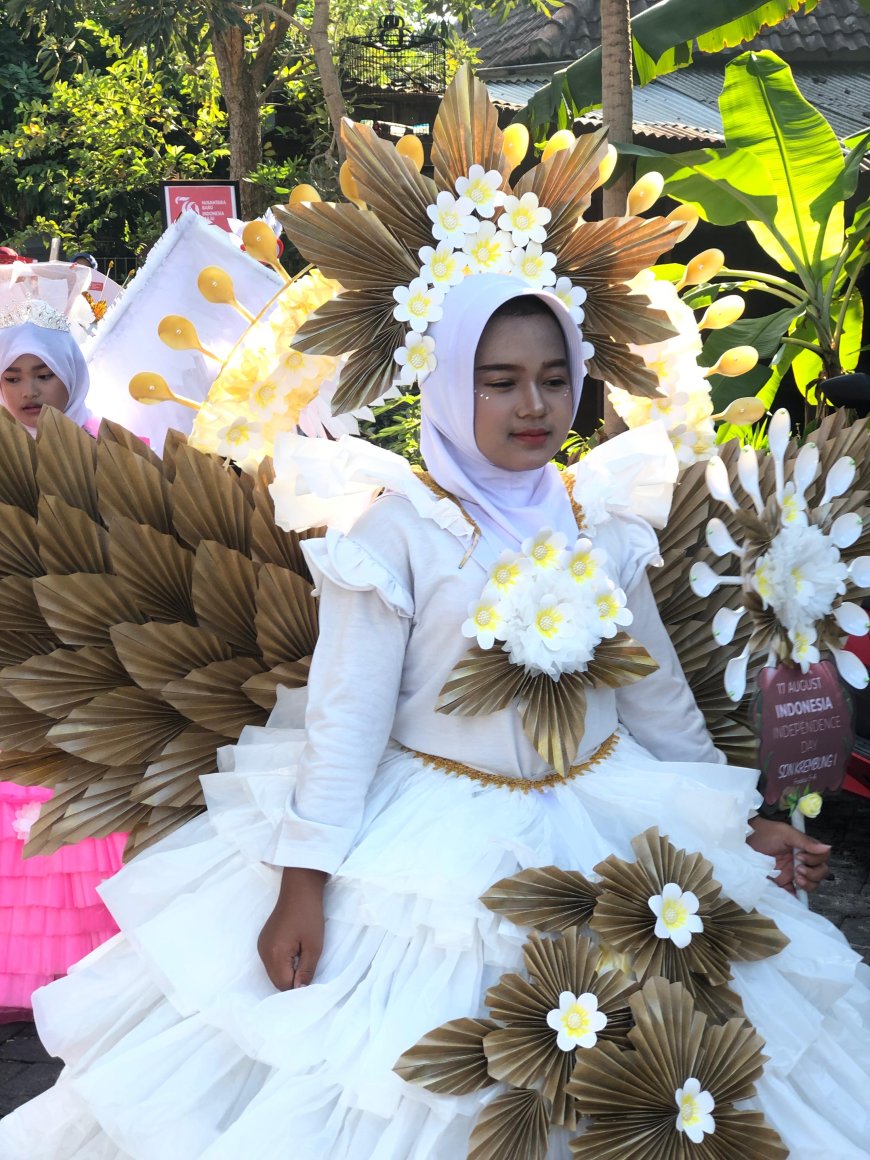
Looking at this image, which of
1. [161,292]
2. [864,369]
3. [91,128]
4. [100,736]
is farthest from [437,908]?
[91,128]

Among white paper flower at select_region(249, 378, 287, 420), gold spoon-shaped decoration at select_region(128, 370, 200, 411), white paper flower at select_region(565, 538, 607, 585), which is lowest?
white paper flower at select_region(565, 538, 607, 585)

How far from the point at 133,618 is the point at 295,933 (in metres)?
0.72

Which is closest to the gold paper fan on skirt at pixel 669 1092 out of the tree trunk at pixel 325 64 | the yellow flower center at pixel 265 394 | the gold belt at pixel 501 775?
the gold belt at pixel 501 775

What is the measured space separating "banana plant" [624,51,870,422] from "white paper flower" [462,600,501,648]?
401cm

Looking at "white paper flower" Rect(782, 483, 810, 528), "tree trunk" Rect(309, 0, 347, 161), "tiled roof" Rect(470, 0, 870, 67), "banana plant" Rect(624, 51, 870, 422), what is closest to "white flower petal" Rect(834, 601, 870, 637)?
"white paper flower" Rect(782, 483, 810, 528)

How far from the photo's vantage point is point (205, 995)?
1858mm

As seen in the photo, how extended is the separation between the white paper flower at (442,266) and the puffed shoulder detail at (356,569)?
432 mm

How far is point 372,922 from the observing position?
1819 millimetres

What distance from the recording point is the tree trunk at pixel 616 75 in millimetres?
5172

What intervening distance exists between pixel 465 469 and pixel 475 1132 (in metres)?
0.97

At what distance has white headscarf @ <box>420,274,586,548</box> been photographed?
1.88 m

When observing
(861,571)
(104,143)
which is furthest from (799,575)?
(104,143)

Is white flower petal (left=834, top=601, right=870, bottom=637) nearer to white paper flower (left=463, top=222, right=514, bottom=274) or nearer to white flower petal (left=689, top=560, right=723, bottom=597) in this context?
white flower petal (left=689, top=560, right=723, bottom=597)

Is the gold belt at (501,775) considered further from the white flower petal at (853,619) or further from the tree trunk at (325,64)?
the tree trunk at (325,64)
